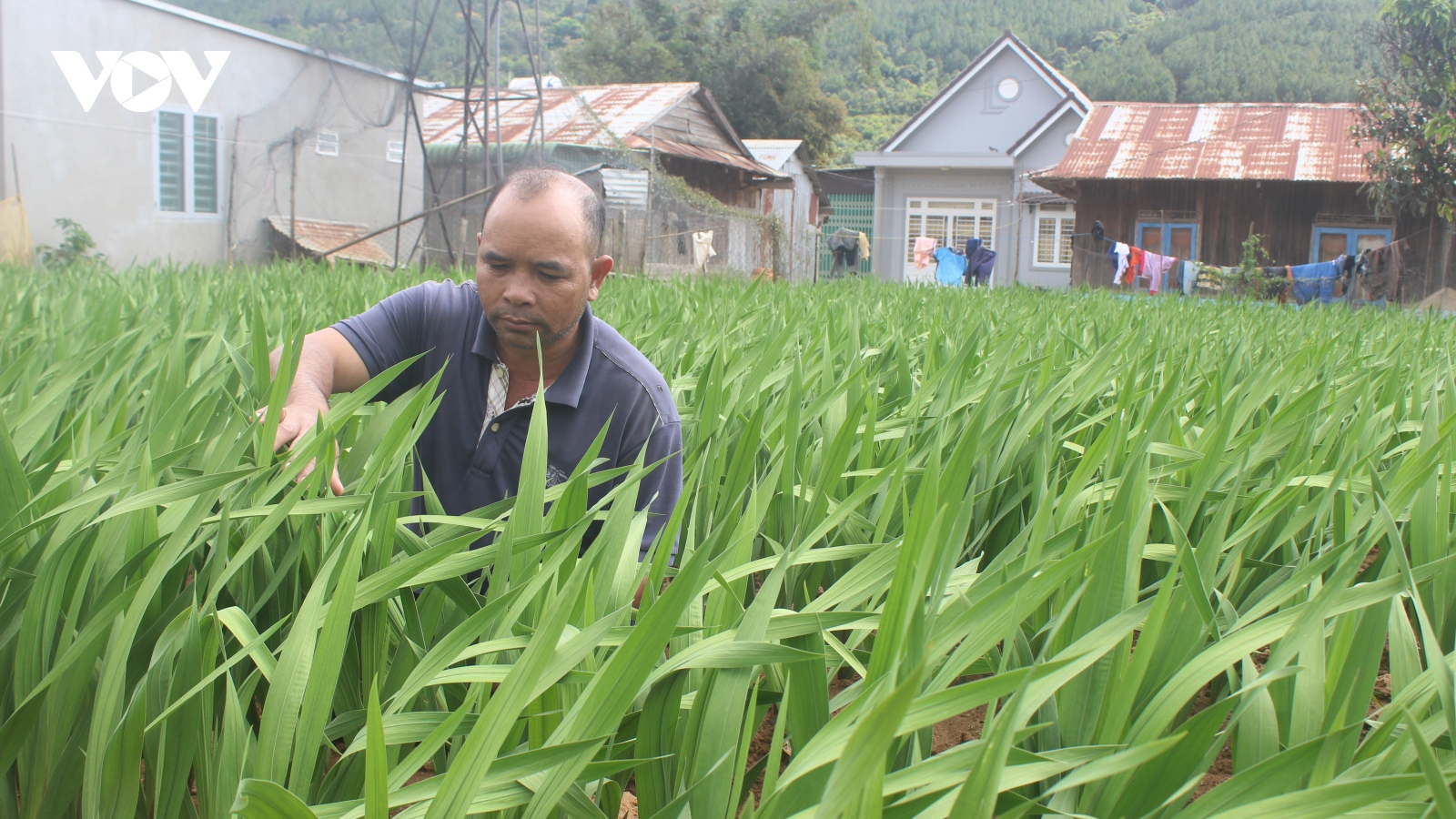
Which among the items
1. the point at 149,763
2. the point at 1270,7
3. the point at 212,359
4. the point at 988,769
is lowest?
the point at 149,763

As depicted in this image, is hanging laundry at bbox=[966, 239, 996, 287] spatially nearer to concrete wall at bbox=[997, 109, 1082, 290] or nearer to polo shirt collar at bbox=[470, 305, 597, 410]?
concrete wall at bbox=[997, 109, 1082, 290]

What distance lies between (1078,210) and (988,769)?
51.4 ft

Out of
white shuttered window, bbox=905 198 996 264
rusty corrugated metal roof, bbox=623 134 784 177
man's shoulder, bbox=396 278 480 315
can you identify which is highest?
rusty corrugated metal roof, bbox=623 134 784 177

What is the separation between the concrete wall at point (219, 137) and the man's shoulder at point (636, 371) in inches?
274

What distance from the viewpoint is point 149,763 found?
0.68 meters

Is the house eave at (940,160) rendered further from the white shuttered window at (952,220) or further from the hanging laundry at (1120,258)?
the hanging laundry at (1120,258)

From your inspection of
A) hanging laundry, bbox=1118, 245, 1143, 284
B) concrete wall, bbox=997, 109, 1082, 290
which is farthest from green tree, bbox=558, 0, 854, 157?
hanging laundry, bbox=1118, 245, 1143, 284

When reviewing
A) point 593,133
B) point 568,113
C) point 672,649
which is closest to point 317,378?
point 672,649

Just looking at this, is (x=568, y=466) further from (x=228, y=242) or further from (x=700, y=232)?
(x=700, y=232)

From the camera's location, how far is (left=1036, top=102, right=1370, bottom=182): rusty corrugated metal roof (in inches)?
540

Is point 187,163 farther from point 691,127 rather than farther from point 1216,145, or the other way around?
point 1216,145

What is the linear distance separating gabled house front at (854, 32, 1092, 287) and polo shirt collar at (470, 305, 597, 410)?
1683 cm

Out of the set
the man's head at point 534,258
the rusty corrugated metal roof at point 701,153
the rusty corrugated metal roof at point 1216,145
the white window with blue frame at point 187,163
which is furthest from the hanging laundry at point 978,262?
the man's head at point 534,258

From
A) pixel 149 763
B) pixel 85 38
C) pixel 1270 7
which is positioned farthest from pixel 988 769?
pixel 1270 7
